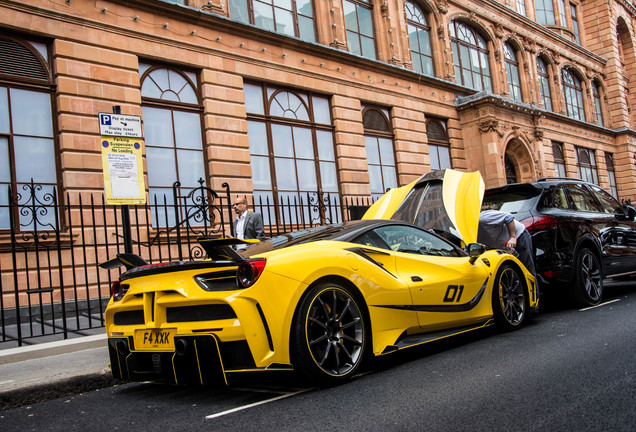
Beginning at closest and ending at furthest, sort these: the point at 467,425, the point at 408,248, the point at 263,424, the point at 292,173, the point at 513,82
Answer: the point at 467,425 < the point at 263,424 < the point at 408,248 < the point at 292,173 < the point at 513,82

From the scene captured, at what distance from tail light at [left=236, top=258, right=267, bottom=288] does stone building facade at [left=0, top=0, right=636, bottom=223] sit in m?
8.87

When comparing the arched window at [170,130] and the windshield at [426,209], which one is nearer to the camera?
the windshield at [426,209]

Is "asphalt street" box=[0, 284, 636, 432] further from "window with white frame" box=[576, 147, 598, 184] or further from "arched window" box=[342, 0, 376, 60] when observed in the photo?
"window with white frame" box=[576, 147, 598, 184]

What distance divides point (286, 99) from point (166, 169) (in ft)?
15.6

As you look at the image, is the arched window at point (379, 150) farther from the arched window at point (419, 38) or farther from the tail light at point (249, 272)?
the tail light at point (249, 272)

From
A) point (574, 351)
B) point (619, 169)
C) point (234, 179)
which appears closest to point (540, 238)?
point (574, 351)

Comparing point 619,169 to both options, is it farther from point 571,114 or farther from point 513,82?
point 513,82

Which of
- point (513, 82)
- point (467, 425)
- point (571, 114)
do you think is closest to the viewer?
point (467, 425)

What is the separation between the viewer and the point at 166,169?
43.5 ft

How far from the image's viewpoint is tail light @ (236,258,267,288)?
395 cm

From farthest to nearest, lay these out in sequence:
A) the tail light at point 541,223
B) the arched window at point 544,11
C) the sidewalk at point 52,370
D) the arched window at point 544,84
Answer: the arched window at point 544,11 < the arched window at point 544,84 < the tail light at point 541,223 < the sidewalk at point 52,370

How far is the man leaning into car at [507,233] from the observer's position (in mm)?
6969

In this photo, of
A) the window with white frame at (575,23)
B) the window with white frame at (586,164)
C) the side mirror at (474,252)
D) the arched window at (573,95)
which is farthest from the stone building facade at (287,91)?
the side mirror at (474,252)

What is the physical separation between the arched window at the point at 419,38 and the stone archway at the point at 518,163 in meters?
5.68
